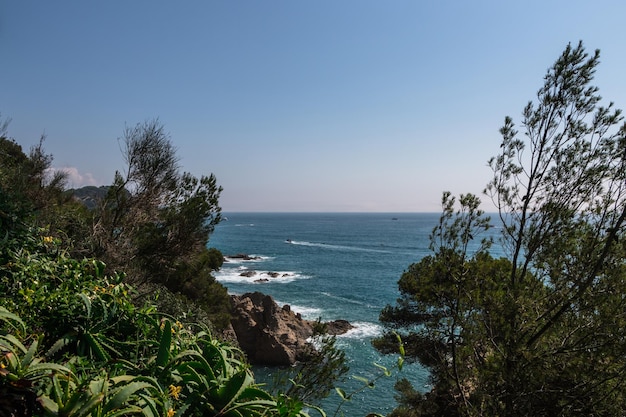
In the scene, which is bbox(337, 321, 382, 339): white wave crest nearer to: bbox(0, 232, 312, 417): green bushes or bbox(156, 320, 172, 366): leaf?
bbox(0, 232, 312, 417): green bushes

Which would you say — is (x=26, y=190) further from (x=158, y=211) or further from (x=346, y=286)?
(x=346, y=286)

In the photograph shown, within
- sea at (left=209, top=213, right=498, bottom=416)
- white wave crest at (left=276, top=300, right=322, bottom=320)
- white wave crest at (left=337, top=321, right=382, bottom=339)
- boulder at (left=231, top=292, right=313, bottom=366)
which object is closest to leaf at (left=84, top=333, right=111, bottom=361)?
sea at (left=209, top=213, right=498, bottom=416)

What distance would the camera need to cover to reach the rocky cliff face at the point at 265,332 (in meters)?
24.2

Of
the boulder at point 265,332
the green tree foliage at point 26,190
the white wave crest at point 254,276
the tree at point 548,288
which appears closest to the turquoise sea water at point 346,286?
the white wave crest at point 254,276

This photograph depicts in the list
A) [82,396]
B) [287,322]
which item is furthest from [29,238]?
[287,322]

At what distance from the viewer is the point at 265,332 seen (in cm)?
2495

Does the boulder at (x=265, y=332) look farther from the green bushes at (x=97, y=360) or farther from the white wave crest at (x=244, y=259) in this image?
the white wave crest at (x=244, y=259)

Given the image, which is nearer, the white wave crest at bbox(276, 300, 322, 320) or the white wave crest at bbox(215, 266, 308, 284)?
the white wave crest at bbox(276, 300, 322, 320)

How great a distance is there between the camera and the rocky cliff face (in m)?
24.2

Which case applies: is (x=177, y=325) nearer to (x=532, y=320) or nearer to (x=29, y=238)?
(x=29, y=238)

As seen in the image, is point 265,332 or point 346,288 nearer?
point 265,332

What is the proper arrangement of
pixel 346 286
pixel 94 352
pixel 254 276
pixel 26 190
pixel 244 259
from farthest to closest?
1. pixel 244 259
2. pixel 254 276
3. pixel 346 286
4. pixel 26 190
5. pixel 94 352

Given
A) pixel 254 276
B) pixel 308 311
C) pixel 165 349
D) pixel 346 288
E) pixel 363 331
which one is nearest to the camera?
pixel 165 349

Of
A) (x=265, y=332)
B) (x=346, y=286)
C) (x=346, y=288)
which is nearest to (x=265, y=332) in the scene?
(x=265, y=332)
